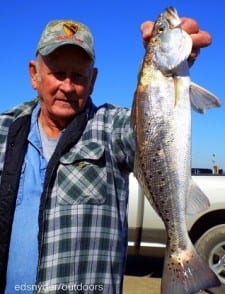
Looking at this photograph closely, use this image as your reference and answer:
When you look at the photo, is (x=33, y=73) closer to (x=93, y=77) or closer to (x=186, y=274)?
(x=93, y=77)

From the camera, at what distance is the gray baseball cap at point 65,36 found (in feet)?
11.7

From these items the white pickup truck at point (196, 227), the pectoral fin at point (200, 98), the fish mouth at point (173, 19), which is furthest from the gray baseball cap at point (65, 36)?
the white pickup truck at point (196, 227)

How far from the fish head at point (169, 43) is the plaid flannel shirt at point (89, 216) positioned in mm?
496

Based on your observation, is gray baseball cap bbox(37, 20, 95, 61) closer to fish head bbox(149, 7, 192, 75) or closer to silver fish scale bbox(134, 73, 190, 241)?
fish head bbox(149, 7, 192, 75)

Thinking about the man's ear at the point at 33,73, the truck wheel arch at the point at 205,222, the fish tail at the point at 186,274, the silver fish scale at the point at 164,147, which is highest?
the man's ear at the point at 33,73

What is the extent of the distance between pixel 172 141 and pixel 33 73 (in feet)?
3.74

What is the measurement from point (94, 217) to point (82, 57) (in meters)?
0.99

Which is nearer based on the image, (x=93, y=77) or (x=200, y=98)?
(x=200, y=98)

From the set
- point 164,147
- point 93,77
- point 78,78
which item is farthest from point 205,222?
point 164,147

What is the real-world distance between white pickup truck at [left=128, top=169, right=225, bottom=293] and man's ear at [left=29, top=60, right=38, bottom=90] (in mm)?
4508

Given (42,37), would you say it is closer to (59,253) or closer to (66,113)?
(66,113)

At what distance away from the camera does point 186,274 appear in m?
3.14

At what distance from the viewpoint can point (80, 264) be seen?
330 centimetres

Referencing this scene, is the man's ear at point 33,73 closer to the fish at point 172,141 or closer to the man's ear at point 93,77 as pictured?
the man's ear at point 93,77
